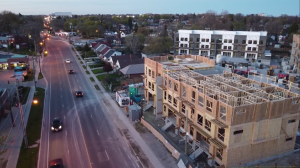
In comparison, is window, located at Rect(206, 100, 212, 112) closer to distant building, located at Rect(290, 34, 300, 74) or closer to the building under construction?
the building under construction

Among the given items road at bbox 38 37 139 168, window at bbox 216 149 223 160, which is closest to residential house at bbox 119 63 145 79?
road at bbox 38 37 139 168

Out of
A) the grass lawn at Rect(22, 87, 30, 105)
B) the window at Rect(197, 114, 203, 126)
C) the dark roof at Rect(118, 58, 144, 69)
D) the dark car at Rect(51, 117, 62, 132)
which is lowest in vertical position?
the dark car at Rect(51, 117, 62, 132)

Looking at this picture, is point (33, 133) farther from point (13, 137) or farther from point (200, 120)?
point (200, 120)

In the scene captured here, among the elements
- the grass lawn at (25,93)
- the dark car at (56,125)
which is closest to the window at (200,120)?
the dark car at (56,125)

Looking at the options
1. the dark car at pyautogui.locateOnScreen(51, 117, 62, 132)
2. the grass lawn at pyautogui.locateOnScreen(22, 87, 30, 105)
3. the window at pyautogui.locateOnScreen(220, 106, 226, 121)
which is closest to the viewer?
the window at pyautogui.locateOnScreen(220, 106, 226, 121)

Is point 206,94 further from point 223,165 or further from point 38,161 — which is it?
point 38,161

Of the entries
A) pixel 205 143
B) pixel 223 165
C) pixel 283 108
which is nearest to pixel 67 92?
pixel 205 143

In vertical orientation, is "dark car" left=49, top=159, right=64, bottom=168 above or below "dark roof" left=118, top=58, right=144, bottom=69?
below

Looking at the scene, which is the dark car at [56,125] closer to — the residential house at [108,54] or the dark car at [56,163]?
the dark car at [56,163]
